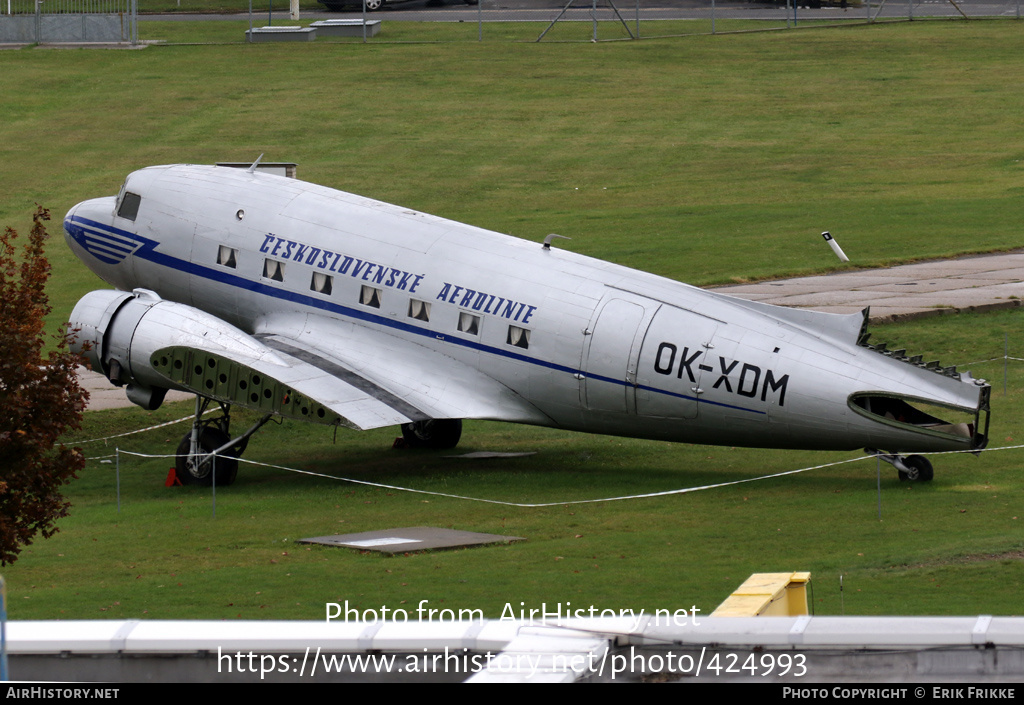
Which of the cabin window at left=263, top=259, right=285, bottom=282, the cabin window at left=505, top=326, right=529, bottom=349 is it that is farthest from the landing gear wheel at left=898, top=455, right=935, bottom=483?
the cabin window at left=263, top=259, right=285, bottom=282

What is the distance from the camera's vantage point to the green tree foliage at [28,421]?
63.8 ft

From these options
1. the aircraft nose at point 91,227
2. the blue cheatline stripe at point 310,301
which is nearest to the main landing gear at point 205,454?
the blue cheatline stripe at point 310,301

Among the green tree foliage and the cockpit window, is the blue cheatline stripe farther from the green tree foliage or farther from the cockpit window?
the green tree foliage

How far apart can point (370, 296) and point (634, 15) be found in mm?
62998

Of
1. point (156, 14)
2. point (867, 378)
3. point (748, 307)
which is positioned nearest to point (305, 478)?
point (748, 307)

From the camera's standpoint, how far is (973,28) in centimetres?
8050

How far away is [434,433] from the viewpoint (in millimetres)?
30484

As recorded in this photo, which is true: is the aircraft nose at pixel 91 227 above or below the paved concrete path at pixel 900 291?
above

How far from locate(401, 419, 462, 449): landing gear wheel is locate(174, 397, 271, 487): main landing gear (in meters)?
4.16

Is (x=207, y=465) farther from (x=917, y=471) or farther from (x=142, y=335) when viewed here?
(x=917, y=471)

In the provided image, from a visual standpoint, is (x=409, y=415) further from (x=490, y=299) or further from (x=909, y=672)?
(x=909, y=672)

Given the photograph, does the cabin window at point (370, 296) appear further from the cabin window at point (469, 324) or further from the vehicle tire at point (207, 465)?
the vehicle tire at point (207, 465)

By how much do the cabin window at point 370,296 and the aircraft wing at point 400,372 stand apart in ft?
1.63

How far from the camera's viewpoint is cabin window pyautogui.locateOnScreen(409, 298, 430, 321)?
1072 inches
